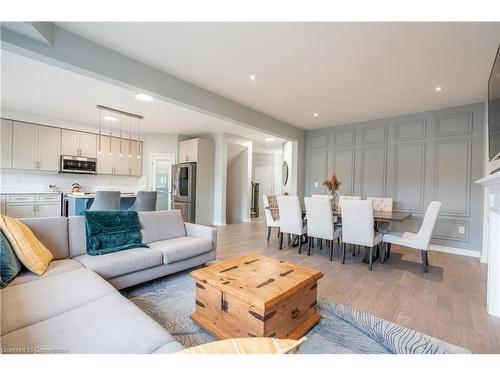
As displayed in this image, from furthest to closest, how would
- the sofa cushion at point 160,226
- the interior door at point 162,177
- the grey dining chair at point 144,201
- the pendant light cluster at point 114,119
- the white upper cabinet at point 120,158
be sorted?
the interior door at point 162,177, the white upper cabinet at point 120,158, the pendant light cluster at point 114,119, the grey dining chair at point 144,201, the sofa cushion at point 160,226

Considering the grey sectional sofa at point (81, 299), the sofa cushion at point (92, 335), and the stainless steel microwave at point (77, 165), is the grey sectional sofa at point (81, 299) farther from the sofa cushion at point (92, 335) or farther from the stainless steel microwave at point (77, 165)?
the stainless steel microwave at point (77, 165)

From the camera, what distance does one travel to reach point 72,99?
3887 mm

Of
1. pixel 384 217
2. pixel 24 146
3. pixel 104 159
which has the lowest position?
pixel 384 217

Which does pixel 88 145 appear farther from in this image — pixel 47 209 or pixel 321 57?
pixel 321 57

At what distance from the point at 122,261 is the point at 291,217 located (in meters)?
2.49

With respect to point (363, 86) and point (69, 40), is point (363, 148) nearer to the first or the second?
point (363, 86)

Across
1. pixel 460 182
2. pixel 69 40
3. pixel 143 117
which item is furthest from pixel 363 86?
pixel 143 117

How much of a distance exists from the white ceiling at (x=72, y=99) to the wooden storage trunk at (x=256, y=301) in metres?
3.18

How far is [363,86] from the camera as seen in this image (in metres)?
3.27

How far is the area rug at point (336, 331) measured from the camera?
151cm

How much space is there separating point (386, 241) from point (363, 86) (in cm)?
220

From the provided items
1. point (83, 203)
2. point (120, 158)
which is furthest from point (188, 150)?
point (83, 203)

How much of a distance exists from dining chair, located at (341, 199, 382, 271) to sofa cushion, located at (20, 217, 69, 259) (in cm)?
312

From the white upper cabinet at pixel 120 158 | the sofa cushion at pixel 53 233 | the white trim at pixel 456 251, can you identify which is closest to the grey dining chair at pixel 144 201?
the sofa cushion at pixel 53 233
